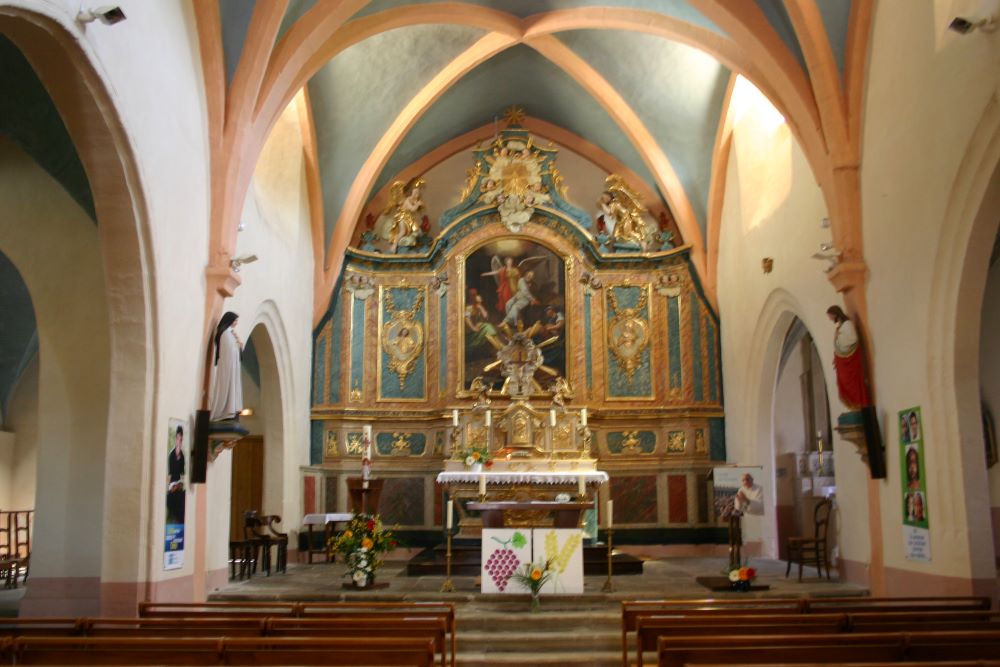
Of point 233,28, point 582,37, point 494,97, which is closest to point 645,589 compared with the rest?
point 233,28

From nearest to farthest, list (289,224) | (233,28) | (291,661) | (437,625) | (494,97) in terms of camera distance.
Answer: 1. (291,661)
2. (437,625)
3. (233,28)
4. (289,224)
5. (494,97)

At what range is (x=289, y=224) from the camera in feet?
48.0

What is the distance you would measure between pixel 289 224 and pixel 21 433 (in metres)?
6.17

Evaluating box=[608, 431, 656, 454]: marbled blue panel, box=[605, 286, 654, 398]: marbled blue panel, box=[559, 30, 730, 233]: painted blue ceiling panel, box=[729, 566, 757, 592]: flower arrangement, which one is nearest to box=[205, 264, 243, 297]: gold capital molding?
box=[729, 566, 757, 592]: flower arrangement

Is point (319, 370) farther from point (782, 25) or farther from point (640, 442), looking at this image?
point (782, 25)

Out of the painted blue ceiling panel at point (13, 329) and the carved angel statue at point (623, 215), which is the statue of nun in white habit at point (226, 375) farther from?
the carved angel statue at point (623, 215)

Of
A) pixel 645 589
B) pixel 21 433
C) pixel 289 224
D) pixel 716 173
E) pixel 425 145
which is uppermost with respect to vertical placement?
pixel 425 145

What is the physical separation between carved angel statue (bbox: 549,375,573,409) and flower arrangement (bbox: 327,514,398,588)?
5332 mm

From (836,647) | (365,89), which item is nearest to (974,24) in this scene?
(836,647)

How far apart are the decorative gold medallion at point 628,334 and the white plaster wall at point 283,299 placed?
16.5 feet

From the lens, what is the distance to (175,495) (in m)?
9.64

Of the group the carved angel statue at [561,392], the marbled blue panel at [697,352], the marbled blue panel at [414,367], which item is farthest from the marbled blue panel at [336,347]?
the marbled blue panel at [697,352]

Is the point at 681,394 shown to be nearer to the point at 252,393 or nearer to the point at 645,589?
the point at 645,589

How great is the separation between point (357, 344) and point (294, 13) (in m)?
6.48
